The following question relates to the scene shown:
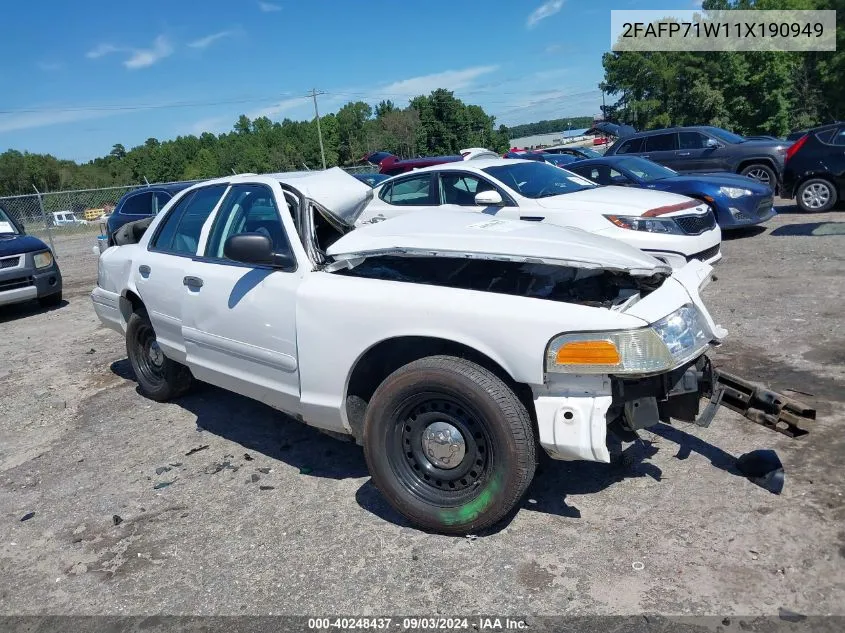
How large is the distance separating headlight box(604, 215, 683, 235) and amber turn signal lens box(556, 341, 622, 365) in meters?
5.20

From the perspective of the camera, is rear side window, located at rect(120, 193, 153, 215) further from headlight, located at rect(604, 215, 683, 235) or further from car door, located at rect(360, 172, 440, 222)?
headlight, located at rect(604, 215, 683, 235)

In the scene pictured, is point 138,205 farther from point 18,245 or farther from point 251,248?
point 251,248

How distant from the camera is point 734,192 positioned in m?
10.4

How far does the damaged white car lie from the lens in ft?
9.64

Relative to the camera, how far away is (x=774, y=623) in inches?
99.2

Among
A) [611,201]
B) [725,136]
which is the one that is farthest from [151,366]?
[725,136]

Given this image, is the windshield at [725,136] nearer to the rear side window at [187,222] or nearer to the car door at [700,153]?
the car door at [700,153]

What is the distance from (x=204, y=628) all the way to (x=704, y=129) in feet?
48.4

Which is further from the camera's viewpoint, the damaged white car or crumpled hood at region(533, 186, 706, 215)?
crumpled hood at region(533, 186, 706, 215)

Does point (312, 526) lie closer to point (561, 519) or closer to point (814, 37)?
point (561, 519)

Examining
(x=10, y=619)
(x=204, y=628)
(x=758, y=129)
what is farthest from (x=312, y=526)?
(x=758, y=129)

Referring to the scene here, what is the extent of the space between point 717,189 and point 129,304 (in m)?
8.73

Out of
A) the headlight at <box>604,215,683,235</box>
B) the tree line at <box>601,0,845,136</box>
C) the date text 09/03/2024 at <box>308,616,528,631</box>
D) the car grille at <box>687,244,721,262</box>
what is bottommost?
the date text 09/03/2024 at <box>308,616,528,631</box>

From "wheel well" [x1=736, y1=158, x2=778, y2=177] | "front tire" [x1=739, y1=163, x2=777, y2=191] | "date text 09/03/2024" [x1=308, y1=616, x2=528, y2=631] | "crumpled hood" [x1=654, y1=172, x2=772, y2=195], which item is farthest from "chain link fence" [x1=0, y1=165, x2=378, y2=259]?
"date text 09/03/2024" [x1=308, y1=616, x2=528, y2=631]
